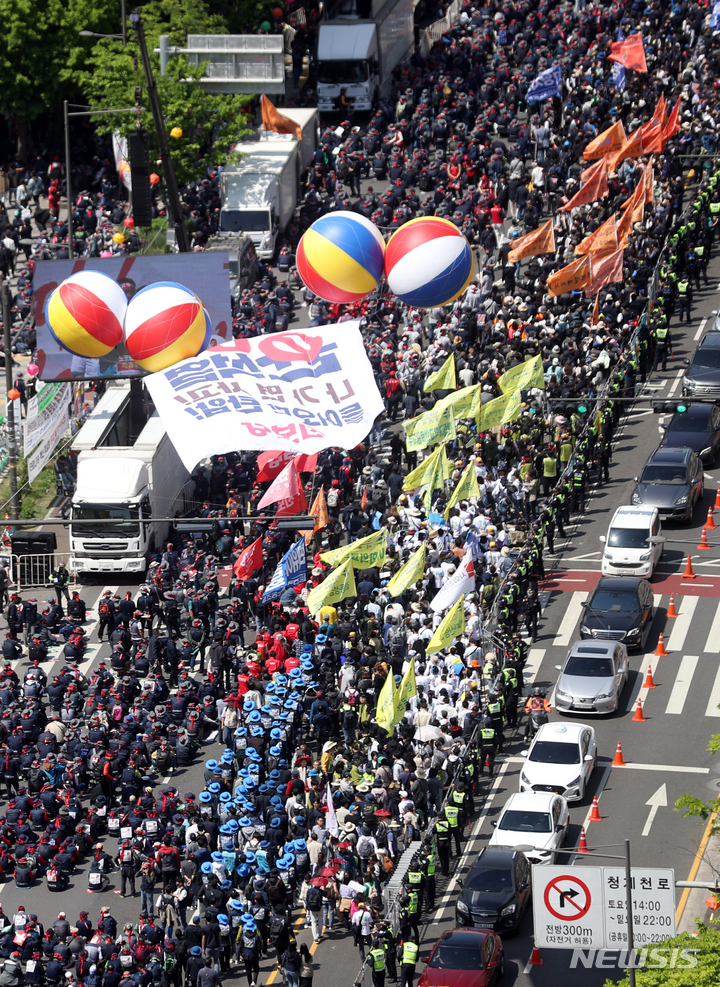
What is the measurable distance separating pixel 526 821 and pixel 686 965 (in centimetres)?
977

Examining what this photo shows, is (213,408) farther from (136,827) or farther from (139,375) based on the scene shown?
(139,375)

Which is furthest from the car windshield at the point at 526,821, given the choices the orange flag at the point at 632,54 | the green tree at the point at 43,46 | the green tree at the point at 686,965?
the green tree at the point at 43,46

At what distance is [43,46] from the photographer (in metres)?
74.1

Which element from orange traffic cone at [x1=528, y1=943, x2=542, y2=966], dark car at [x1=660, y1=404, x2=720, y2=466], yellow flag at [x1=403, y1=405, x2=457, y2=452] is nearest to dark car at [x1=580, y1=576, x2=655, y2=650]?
yellow flag at [x1=403, y1=405, x2=457, y2=452]

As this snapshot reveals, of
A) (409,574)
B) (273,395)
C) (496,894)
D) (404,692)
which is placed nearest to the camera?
(273,395)

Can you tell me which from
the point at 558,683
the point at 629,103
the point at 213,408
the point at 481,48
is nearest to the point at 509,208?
the point at 629,103

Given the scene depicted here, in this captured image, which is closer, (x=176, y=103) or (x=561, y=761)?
(x=561, y=761)

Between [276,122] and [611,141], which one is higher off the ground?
[611,141]

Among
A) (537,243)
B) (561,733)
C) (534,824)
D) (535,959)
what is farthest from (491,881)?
(537,243)

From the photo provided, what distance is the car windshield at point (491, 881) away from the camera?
35.3 m

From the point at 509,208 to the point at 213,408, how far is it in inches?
1416

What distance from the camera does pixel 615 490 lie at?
51750mm

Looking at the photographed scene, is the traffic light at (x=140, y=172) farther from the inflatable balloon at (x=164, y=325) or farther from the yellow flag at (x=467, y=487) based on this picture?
the yellow flag at (x=467, y=487)

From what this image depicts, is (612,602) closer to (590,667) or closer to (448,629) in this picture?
(590,667)
